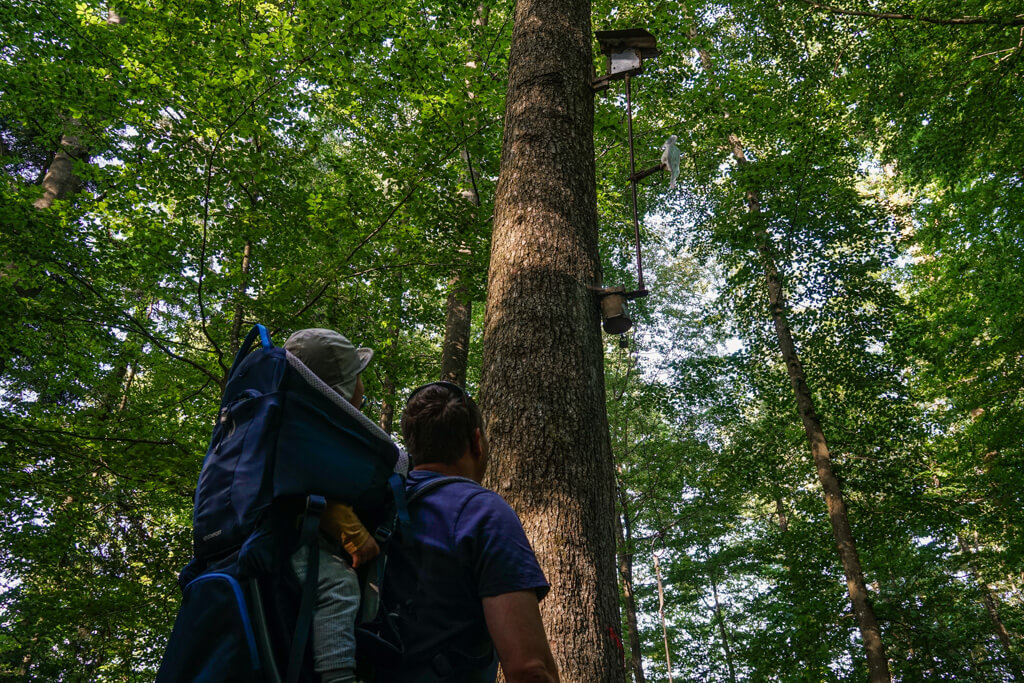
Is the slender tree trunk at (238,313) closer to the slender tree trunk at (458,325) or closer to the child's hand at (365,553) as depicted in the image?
the slender tree trunk at (458,325)

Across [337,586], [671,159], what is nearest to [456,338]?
[671,159]

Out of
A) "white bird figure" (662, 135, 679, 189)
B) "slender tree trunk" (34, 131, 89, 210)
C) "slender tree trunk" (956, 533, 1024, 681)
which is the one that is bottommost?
"slender tree trunk" (956, 533, 1024, 681)

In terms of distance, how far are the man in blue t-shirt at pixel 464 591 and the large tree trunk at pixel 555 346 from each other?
706 mm

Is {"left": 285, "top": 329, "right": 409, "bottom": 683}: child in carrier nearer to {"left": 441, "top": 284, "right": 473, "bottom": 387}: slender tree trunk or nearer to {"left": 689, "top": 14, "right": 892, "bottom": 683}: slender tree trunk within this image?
{"left": 441, "top": 284, "right": 473, "bottom": 387}: slender tree trunk

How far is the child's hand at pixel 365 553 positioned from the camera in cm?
126

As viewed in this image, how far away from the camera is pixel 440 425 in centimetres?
160

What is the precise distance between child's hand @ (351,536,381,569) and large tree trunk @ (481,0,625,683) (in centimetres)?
94

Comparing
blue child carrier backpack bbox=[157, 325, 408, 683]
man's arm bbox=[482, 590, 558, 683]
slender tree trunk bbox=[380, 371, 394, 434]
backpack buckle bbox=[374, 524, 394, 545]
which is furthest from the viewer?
slender tree trunk bbox=[380, 371, 394, 434]

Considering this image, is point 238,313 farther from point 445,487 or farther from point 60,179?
point 445,487

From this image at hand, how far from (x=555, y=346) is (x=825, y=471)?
878 centimetres

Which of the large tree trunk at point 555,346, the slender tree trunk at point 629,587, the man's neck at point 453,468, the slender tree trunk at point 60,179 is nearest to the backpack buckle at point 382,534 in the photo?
the man's neck at point 453,468

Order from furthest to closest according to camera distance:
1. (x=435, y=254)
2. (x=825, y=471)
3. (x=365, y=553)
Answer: (x=825, y=471), (x=435, y=254), (x=365, y=553)

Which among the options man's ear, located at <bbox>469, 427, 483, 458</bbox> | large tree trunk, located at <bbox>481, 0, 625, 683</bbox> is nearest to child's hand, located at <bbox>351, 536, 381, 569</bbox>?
man's ear, located at <bbox>469, 427, 483, 458</bbox>

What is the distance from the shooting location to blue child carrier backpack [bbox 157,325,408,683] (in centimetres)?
108
